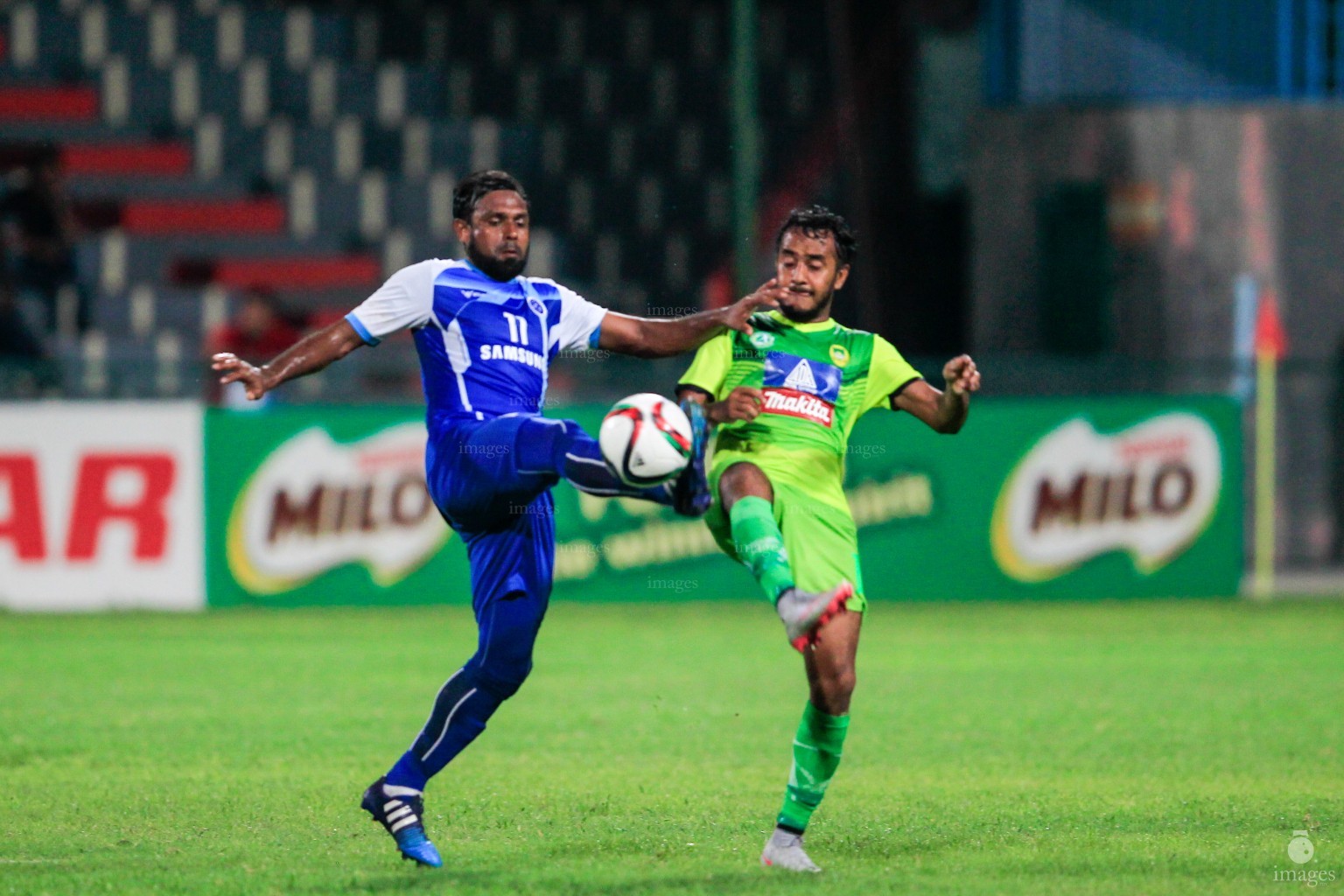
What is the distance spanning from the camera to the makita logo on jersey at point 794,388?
6141 millimetres

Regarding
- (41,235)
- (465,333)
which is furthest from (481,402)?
(41,235)

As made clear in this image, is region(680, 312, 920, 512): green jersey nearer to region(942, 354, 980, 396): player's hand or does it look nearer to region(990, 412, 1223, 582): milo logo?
region(942, 354, 980, 396): player's hand

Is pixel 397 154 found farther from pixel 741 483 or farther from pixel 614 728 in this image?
pixel 741 483

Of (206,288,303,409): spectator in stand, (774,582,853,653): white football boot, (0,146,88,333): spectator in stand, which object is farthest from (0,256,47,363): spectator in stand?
(774,582,853,653): white football boot

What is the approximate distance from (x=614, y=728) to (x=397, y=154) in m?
13.5

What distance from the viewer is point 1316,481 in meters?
17.7

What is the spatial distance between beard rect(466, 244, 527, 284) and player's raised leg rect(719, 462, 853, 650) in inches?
36.3

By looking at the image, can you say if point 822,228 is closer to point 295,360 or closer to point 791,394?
point 791,394

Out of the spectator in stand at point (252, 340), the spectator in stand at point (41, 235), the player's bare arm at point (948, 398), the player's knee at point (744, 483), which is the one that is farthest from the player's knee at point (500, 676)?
the spectator in stand at point (41, 235)

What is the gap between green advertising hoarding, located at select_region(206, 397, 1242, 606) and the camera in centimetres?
1432

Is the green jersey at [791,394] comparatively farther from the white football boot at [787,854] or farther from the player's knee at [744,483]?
the white football boot at [787,854]

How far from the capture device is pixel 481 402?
19.4 ft

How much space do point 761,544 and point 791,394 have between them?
2.01 ft

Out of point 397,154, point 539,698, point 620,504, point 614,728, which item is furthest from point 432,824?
point 397,154
